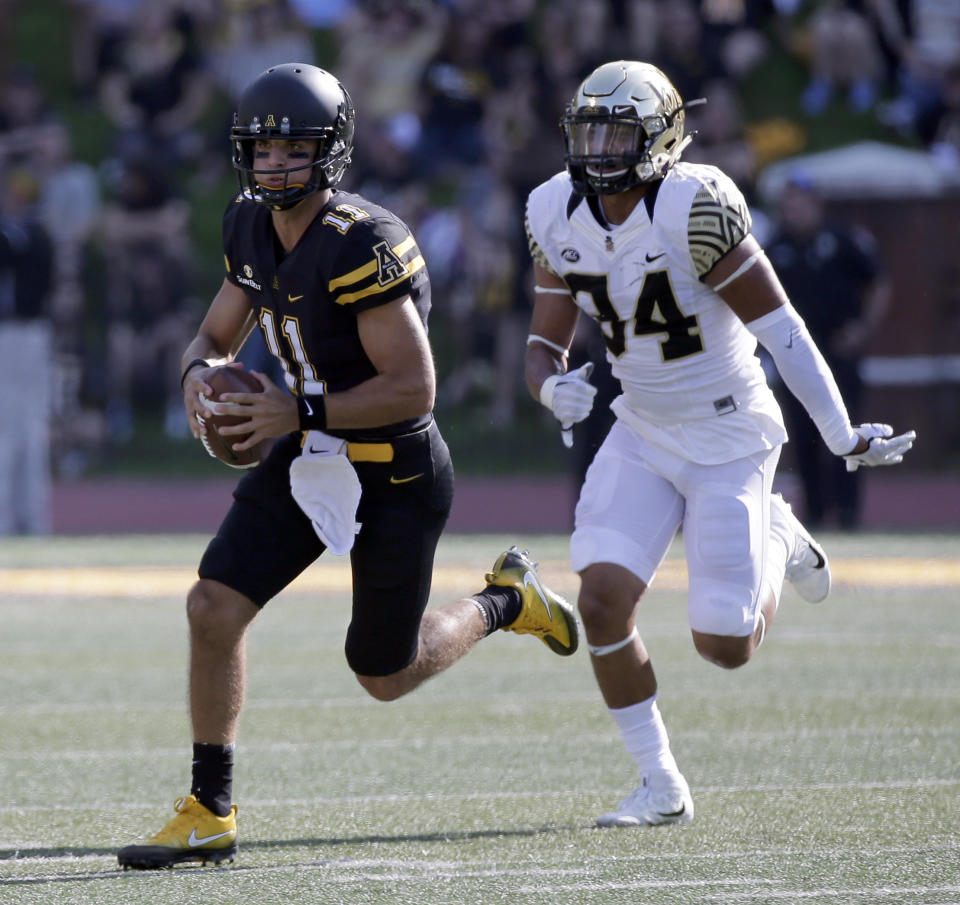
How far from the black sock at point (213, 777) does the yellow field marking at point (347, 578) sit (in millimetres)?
4481

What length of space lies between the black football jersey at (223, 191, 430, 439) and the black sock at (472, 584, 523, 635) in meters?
0.62

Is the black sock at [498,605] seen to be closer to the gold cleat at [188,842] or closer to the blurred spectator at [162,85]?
the gold cleat at [188,842]

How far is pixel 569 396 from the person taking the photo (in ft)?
14.0

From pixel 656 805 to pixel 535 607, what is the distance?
0.66 meters

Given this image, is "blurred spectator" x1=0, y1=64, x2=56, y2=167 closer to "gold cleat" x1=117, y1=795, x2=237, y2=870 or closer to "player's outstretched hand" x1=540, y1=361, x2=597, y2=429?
"player's outstretched hand" x1=540, y1=361, x2=597, y2=429

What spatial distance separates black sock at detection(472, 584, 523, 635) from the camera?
4.52 meters

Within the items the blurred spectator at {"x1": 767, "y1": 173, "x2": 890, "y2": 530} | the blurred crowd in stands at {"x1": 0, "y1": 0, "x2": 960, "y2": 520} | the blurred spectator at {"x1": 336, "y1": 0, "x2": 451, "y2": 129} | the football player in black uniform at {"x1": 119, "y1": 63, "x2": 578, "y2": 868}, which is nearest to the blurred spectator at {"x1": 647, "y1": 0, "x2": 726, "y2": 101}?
the blurred crowd in stands at {"x1": 0, "y1": 0, "x2": 960, "y2": 520}

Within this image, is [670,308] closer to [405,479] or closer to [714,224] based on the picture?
[714,224]

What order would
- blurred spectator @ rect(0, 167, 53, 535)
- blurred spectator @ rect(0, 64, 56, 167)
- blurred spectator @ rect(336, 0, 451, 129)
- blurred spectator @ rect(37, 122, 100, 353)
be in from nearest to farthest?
blurred spectator @ rect(0, 167, 53, 535)
blurred spectator @ rect(37, 122, 100, 353)
blurred spectator @ rect(0, 64, 56, 167)
blurred spectator @ rect(336, 0, 451, 129)

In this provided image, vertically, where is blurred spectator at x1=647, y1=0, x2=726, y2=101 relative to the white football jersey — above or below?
above

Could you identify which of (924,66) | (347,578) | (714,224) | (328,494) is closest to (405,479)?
(328,494)

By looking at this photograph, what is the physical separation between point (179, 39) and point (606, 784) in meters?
12.1

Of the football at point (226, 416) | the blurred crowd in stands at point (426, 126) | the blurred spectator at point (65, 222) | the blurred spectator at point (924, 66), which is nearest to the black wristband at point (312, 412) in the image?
the football at point (226, 416)

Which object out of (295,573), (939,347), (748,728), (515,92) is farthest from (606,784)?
(515,92)
